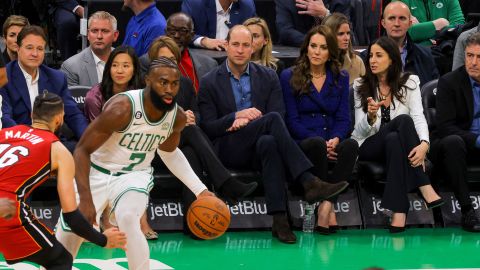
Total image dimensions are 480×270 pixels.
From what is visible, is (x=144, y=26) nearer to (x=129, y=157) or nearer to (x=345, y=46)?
(x=345, y=46)

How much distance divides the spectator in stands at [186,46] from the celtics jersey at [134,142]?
7.50 feet

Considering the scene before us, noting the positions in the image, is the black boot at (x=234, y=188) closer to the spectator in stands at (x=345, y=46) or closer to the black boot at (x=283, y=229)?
the black boot at (x=283, y=229)

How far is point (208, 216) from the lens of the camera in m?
7.14

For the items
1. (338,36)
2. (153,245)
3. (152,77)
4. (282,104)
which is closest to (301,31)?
(338,36)

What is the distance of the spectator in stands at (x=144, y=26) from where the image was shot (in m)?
9.56

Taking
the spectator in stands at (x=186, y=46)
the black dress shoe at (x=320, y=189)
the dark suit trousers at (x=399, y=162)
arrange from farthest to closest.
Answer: the spectator in stands at (x=186, y=46), the dark suit trousers at (x=399, y=162), the black dress shoe at (x=320, y=189)

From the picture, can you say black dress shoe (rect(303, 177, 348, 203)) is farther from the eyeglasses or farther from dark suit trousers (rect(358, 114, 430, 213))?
the eyeglasses

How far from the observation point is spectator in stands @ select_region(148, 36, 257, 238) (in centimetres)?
831

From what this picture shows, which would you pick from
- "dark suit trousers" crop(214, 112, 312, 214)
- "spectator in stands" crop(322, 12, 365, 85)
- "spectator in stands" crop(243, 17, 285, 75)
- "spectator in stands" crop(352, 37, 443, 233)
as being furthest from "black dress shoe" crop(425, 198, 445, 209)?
"spectator in stands" crop(243, 17, 285, 75)

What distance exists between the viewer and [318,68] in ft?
29.6

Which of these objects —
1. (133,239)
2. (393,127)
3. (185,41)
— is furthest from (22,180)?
(393,127)

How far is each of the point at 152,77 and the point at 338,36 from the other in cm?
313

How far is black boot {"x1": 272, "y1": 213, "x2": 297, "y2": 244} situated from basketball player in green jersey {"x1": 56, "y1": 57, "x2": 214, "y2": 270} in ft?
5.07

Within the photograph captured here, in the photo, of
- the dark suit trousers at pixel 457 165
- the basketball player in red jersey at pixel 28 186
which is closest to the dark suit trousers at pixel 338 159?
the dark suit trousers at pixel 457 165
